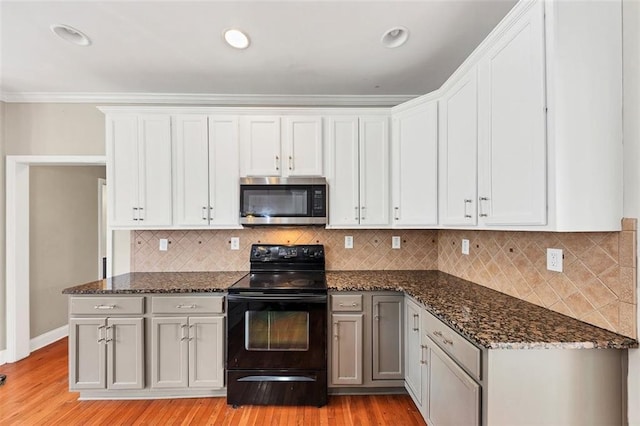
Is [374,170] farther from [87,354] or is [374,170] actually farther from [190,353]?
[87,354]

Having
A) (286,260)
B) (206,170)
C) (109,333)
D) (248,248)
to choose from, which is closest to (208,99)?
(206,170)

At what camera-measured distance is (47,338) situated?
331 centimetres

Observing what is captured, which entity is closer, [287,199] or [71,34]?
[71,34]

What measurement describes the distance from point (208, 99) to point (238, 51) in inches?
35.0

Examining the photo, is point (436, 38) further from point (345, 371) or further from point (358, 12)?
point (345, 371)

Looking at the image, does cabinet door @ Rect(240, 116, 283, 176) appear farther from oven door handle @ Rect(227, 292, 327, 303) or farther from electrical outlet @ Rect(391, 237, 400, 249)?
electrical outlet @ Rect(391, 237, 400, 249)

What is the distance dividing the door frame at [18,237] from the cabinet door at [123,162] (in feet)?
1.32

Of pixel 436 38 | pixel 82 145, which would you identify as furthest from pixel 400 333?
pixel 82 145

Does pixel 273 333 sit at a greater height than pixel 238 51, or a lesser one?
lesser

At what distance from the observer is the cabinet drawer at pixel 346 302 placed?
2.27 metres

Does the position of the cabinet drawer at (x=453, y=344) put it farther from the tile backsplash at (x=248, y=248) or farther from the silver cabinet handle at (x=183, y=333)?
the silver cabinet handle at (x=183, y=333)

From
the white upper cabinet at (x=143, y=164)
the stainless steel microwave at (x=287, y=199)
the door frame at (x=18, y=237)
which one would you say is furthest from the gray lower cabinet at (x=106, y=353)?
the door frame at (x=18, y=237)

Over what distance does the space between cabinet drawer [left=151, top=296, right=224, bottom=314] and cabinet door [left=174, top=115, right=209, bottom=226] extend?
66 centimetres

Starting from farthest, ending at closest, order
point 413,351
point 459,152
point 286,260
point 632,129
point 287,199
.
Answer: point 286,260
point 287,199
point 413,351
point 459,152
point 632,129
